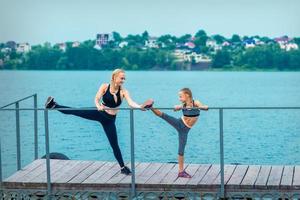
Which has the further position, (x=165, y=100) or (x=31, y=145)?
(x=165, y=100)

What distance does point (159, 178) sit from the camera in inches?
535

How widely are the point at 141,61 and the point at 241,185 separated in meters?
55.7

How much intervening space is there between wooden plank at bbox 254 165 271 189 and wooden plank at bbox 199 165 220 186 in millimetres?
525

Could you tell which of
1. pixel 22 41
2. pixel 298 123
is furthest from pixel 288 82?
pixel 298 123

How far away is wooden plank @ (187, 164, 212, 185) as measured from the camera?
43.9ft

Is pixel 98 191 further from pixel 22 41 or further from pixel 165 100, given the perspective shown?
pixel 22 41

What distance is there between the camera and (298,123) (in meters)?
40.5

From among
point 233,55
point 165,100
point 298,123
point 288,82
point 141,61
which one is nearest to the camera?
→ point 298,123

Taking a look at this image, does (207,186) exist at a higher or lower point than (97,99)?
lower

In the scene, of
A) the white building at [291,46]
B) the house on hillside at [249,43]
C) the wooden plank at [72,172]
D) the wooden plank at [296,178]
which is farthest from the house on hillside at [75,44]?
the wooden plank at [296,178]

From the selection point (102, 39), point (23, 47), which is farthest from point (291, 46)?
point (23, 47)

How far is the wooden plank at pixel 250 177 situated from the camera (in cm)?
1320

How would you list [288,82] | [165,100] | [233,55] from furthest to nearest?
[288,82] < [233,55] < [165,100]

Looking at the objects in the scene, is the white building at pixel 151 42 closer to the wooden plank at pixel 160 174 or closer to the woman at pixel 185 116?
the wooden plank at pixel 160 174
